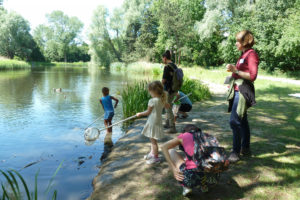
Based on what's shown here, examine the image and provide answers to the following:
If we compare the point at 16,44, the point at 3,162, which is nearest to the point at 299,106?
the point at 3,162

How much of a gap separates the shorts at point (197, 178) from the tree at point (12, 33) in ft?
174

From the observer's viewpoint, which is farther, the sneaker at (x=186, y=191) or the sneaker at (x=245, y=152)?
the sneaker at (x=245, y=152)

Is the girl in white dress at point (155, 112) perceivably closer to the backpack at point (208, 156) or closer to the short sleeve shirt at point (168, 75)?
the backpack at point (208, 156)

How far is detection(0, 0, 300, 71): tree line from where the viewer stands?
2094cm

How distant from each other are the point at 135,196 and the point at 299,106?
25.2ft

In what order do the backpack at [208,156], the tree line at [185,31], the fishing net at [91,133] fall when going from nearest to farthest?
the backpack at [208,156]
the fishing net at [91,133]
the tree line at [185,31]

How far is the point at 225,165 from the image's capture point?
94.3 inches

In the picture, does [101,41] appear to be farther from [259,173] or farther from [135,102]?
[259,173]

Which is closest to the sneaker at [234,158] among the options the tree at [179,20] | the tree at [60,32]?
the tree at [179,20]

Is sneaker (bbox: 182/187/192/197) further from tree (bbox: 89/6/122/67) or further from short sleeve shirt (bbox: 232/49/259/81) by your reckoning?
tree (bbox: 89/6/122/67)

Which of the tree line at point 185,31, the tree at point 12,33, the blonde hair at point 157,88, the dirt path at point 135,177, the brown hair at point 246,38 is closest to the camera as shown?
the dirt path at point 135,177

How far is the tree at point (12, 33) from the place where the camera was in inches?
1796

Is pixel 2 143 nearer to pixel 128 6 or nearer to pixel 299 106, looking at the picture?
pixel 299 106

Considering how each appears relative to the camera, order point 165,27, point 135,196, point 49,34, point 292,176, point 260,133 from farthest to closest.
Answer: point 49,34 < point 165,27 < point 260,133 < point 292,176 < point 135,196
